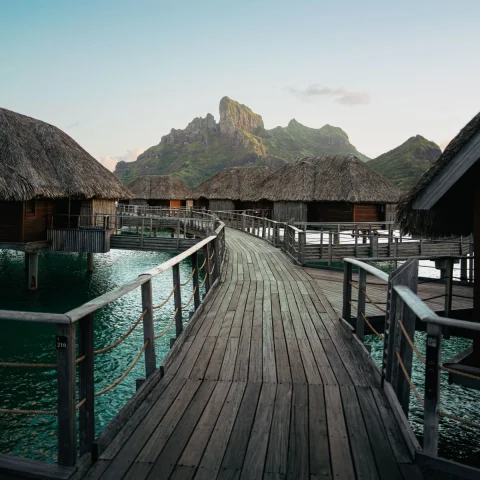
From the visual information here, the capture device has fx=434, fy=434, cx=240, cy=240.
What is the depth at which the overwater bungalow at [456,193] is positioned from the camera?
5207mm

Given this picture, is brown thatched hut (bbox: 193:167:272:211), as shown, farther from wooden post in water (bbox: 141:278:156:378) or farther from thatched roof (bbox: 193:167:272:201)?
wooden post in water (bbox: 141:278:156:378)

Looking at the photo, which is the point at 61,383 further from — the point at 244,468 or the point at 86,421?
the point at 244,468

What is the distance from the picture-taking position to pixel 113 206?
26.5 m

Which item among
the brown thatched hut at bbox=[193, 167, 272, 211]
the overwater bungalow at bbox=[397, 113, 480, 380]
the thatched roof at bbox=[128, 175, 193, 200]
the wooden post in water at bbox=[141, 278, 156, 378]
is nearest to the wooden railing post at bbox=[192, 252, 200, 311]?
the wooden post in water at bbox=[141, 278, 156, 378]

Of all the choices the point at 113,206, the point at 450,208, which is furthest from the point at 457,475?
the point at 113,206

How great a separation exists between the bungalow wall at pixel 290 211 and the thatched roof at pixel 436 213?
25007mm

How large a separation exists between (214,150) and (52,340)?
144 meters

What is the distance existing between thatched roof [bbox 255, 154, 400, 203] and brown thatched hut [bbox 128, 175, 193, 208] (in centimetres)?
1388

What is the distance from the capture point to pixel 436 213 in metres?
7.01

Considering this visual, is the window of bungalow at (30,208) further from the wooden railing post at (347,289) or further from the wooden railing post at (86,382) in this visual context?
the wooden railing post at (86,382)

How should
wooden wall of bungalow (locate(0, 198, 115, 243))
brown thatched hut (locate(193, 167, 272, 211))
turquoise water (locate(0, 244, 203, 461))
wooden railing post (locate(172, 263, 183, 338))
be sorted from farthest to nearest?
brown thatched hut (locate(193, 167, 272, 211))
wooden wall of bungalow (locate(0, 198, 115, 243))
turquoise water (locate(0, 244, 203, 461))
wooden railing post (locate(172, 263, 183, 338))

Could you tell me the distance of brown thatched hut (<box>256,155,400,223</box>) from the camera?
30.6 m

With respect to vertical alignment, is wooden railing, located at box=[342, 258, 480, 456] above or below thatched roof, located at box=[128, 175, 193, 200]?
below

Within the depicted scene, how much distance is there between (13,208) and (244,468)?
18613 millimetres
